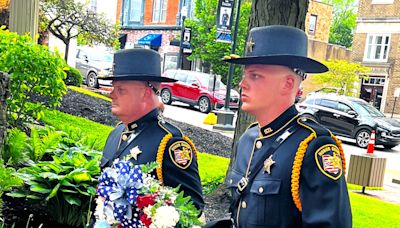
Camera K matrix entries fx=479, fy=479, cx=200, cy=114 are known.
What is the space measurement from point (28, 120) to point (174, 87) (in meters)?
14.7

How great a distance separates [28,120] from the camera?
6.82 meters

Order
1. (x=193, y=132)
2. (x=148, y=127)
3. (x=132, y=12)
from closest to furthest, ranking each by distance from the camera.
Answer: (x=148, y=127), (x=193, y=132), (x=132, y=12)

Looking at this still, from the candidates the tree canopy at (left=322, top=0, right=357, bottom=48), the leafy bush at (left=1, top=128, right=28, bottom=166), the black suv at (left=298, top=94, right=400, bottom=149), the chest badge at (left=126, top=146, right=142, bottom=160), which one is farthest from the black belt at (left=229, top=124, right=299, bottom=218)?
the tree canopy at (left=322, top=0, right=357, bottom=48)

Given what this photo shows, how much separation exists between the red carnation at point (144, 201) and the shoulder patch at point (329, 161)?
0.70 meters

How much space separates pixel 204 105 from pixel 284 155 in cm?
1857

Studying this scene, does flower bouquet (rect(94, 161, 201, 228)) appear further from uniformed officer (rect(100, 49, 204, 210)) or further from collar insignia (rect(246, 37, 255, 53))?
collar insignia (rect(246, 37, 255, 53))

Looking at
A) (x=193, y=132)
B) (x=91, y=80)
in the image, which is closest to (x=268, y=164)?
(x=193, y=132)

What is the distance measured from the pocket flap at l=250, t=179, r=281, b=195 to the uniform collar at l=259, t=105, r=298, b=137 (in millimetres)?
248

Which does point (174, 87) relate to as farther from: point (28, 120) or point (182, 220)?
point (182, 220)

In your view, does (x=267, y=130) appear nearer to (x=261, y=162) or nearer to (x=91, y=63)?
(x=261, y=162)

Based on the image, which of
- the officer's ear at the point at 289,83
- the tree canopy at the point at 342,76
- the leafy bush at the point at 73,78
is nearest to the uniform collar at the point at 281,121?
the officer's ear at the point at 289,83

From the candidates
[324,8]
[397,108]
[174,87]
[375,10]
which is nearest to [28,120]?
[174,87]

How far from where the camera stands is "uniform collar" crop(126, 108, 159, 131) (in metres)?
2.71

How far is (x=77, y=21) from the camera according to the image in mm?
21156
